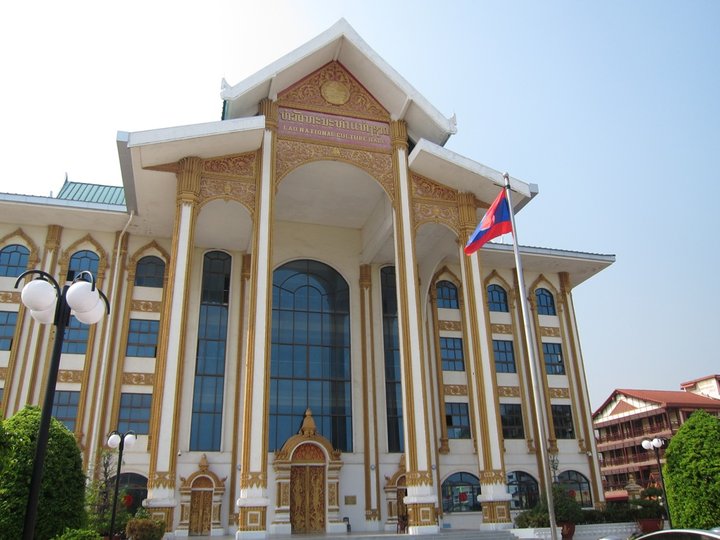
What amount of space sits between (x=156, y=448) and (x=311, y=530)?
6.41 metres

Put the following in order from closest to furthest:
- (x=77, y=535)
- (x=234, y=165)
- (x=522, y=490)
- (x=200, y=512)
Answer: (x=77, y=535) → (x=234, y=165) → (x=200, y=512) → (x=522, y=490)

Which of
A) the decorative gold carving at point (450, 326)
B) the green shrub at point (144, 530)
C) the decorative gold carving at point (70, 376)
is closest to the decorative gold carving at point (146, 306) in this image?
the decorative gold carving at point (70, 376)

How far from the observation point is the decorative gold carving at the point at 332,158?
17234 millimetres

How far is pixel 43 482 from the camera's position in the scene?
7289 millimetres

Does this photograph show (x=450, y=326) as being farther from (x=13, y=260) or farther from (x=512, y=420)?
(x=13, y=260)

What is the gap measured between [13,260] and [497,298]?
16525 mm

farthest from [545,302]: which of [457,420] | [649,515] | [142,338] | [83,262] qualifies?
[83,262]

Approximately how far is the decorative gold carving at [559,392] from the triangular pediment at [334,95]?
11518mm

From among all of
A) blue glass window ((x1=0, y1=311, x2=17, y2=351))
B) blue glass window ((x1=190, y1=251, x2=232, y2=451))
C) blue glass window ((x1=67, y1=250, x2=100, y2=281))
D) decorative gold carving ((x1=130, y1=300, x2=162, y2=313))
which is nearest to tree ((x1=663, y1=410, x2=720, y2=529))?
blue glass window ((x1=190, y1=251, x2=232, y2=451))

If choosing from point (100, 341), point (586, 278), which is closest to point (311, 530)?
point (100, 341)

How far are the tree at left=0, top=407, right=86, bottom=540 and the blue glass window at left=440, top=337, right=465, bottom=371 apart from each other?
15.1 m

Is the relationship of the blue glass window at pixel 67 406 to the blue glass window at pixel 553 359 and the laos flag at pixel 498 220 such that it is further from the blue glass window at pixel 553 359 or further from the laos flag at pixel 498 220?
the blue glass window at pixel 553 359

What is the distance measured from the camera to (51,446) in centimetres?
760

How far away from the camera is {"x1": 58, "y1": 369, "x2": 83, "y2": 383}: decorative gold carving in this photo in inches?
703
